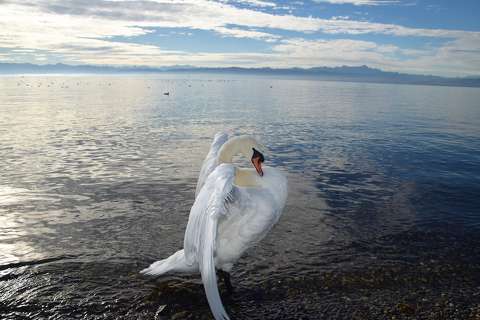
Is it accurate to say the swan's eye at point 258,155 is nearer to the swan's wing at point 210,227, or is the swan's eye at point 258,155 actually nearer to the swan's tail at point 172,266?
the swan's wing at point 210,227

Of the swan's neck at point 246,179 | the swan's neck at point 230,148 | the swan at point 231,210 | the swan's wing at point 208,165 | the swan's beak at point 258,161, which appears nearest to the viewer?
the swan at point 231,210

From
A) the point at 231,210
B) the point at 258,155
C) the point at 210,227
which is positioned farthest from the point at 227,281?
the point at 210,227

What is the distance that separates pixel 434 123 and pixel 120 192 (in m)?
31.4

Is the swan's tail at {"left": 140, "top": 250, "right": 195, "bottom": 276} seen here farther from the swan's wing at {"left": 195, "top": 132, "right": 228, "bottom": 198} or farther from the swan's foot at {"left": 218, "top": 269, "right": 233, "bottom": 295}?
the swan's wing at {"left": 195, "top": 132, "right": 228, "bottom": 198}

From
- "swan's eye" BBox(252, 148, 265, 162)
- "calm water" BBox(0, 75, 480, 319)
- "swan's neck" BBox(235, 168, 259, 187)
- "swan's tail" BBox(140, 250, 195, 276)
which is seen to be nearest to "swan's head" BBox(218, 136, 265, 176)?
"swan's eye" BBox(252, 148, 265, 162)

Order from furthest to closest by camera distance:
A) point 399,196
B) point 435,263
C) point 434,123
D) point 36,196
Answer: point 434,123 < point 399,196 < point 36,196 < point 435,263

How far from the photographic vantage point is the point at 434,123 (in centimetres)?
3706

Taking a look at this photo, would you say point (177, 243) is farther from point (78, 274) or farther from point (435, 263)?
point (435, 263)

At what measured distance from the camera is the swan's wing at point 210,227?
537cm

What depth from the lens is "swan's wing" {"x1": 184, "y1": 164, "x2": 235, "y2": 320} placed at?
5367 millimetres

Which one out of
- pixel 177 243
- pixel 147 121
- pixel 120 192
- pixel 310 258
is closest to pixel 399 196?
pixel 310 258

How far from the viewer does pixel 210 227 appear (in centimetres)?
548

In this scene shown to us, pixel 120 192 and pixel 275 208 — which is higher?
pixel 275 208

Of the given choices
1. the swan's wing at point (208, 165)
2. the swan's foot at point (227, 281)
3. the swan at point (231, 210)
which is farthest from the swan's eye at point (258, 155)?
the swan's foot at point (227, 281)
